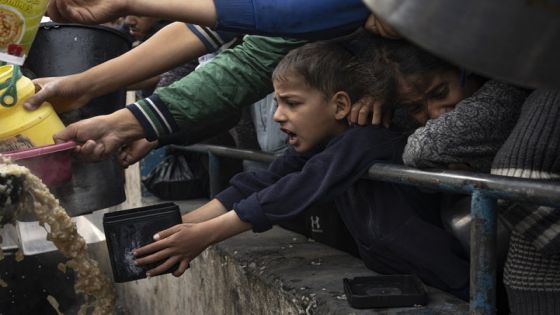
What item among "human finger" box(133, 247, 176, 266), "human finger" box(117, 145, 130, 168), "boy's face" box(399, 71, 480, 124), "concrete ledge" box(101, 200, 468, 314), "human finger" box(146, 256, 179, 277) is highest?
"boy's face" box(399, 71, 480, 124)

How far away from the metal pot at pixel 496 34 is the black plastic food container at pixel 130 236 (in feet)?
5.12

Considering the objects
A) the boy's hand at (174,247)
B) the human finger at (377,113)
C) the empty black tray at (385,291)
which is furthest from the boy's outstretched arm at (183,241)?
the human finger at (377,113)

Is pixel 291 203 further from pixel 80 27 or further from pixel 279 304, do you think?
pixel 80 27

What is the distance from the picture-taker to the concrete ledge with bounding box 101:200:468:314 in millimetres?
1950

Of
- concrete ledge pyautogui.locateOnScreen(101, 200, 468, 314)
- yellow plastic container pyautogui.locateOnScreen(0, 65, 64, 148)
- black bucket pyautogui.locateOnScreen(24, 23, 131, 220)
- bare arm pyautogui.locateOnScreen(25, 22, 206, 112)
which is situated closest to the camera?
concrete ledge pyautogui.locateOnScreen(101, 200, 468, 314)

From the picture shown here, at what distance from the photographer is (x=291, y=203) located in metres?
2.04

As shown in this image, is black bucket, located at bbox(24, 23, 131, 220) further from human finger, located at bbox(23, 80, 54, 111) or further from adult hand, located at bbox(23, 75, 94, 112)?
human finger, located at bbox(23, 80, 54, 111)

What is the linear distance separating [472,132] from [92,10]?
1093 millimetres

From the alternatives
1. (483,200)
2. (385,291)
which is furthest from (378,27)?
(385,291)

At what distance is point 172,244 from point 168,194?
1913mm

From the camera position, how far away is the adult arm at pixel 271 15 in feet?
5.71

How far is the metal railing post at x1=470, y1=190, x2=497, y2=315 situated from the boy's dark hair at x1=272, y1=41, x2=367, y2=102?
30.3 inches

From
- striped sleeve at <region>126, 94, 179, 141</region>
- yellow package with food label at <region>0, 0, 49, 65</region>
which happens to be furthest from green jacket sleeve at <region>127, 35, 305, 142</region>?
yellow package with food label at <region>0, 0, 49, 65</region>

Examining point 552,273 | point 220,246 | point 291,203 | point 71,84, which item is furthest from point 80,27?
point 552,273
